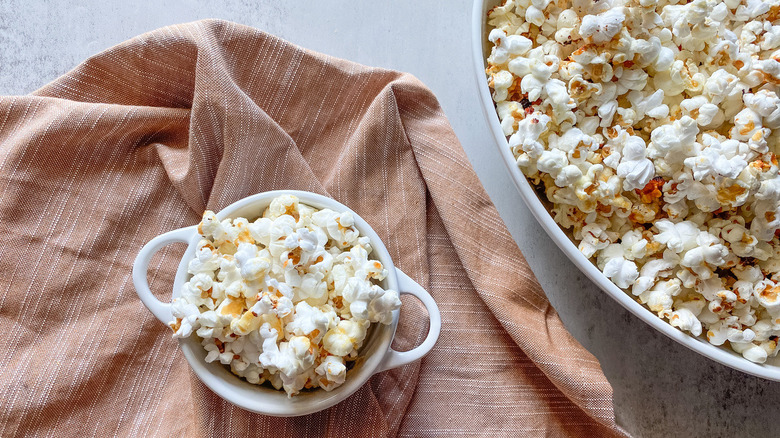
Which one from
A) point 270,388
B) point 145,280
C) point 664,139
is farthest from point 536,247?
point 145,280

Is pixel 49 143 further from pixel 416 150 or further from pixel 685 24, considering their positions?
pixel 685 24

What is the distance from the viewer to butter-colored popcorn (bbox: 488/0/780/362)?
2.88ft

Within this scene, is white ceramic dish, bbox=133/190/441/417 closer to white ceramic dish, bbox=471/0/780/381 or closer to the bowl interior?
the bowl interior

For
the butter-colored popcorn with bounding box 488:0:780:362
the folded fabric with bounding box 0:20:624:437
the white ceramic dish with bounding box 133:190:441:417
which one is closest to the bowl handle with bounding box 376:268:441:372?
the white ceramic dish with bounding box 133:190:441:417

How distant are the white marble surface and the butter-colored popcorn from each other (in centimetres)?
22

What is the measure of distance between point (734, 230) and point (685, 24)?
1.02 feet

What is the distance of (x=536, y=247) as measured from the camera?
1.17 metres

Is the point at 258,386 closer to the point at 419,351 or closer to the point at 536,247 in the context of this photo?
the point at 419,351

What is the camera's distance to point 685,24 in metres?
0.89

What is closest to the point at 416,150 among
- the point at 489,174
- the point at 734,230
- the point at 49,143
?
the point at 489,174

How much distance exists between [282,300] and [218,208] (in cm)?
30

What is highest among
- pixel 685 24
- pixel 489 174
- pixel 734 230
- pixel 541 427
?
pixel 685 24

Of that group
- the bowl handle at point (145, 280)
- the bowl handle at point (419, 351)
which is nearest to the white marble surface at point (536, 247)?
the bowl handle at point (419, 351)

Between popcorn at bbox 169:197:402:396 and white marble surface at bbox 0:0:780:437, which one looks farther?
white marble surface at bbox 0:0:780:437
